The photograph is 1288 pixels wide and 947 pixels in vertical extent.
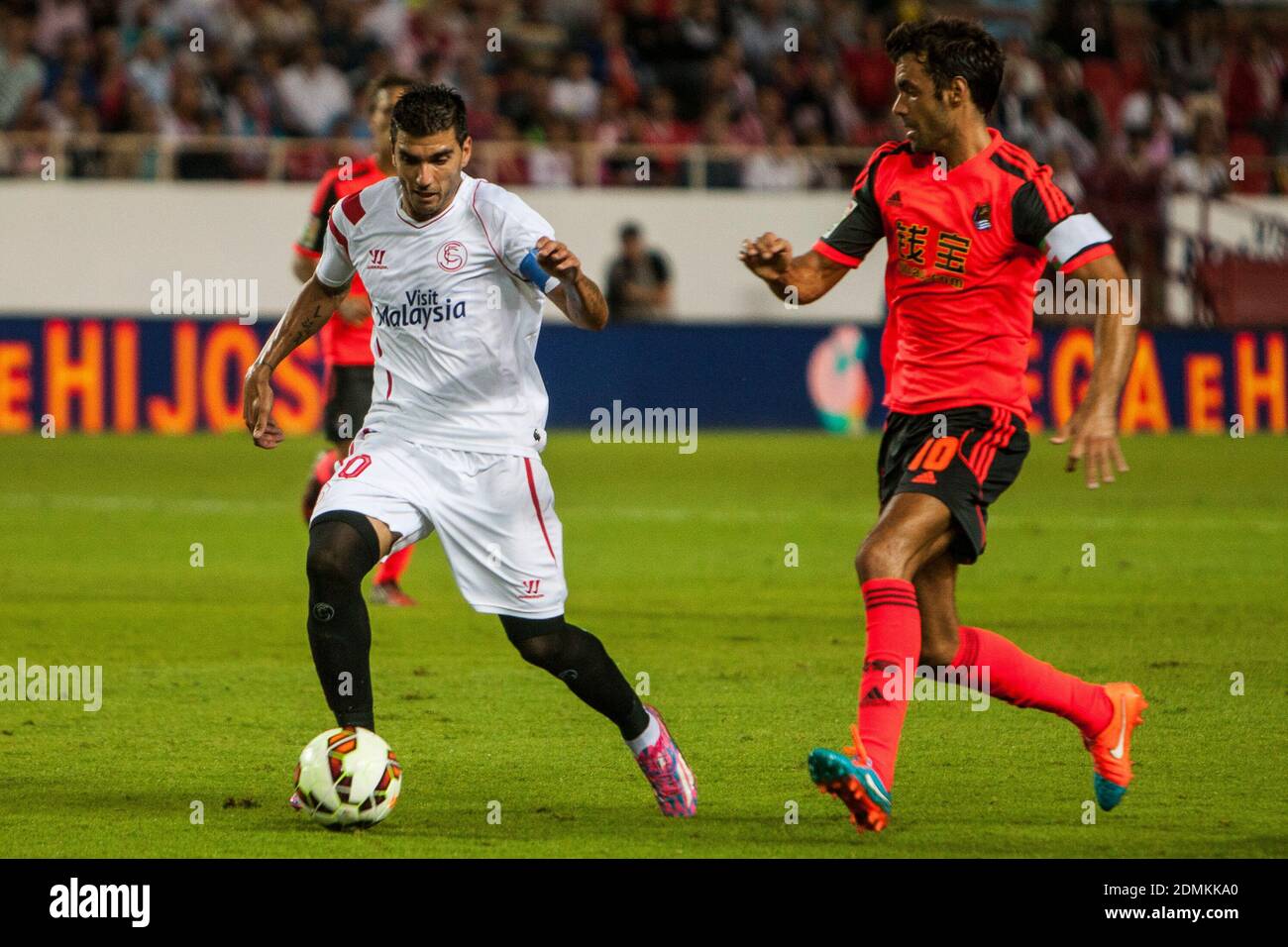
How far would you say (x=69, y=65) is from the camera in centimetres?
2081

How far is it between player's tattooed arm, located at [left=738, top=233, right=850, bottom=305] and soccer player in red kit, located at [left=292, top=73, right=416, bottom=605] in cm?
363

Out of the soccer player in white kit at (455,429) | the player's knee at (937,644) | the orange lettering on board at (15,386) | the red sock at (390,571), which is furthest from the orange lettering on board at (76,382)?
the player's knee at (937,644)

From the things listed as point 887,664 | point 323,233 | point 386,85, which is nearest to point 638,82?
point 386,85

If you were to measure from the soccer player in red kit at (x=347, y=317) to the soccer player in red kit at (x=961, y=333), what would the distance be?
3.81m

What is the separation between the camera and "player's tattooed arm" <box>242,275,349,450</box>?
19.6 feet

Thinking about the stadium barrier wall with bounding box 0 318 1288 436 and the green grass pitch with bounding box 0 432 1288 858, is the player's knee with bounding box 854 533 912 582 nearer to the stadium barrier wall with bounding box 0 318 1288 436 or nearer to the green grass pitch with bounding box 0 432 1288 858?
the green grass pitch with bounding box 0 432 1288 858

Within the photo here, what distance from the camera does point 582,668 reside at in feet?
18.7

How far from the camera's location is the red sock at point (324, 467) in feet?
31.5

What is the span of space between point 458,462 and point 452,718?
1676 millimetres

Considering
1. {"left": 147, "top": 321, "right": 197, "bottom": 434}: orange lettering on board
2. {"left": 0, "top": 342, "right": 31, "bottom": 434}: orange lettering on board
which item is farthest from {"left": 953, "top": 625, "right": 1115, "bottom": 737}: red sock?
{"left": 0, "top": 342, "right": 31, "bottom": 434}: orange lettering on board

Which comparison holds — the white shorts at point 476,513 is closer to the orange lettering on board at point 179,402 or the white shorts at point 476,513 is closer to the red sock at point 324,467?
the red sock at point 324,467

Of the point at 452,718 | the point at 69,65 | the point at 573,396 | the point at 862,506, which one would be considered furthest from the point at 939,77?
the point at 69,65

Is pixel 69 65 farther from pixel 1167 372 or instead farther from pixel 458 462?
pixel 458 462
